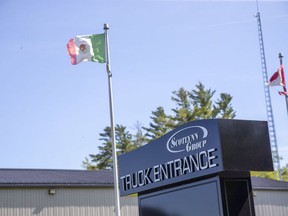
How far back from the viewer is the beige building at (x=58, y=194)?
→ 27062mm

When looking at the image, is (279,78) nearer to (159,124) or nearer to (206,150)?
Result: (206,150)

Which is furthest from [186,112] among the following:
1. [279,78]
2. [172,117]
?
[279,78]

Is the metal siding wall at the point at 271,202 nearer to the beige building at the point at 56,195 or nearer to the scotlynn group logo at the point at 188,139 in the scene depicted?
the beige building at the point at 56,195

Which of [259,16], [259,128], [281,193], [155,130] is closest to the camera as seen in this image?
[259,128]

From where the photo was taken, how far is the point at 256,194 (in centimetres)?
3328

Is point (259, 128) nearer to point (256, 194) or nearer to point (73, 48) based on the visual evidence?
point (73, 48)

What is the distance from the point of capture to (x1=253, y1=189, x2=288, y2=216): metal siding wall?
3321 centimetres

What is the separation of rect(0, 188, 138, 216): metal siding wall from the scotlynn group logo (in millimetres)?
16084

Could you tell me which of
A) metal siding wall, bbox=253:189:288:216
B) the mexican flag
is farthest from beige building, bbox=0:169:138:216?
the mexican flag

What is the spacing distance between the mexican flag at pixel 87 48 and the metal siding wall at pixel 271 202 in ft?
59.3

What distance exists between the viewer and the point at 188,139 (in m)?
12.0

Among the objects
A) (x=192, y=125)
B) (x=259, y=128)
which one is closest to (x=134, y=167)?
(x=192, y=125)

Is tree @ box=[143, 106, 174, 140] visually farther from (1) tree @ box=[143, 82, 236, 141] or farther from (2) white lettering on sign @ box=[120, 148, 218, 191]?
(2) white lettering on sign @ box=[120, 148, 218, 191]

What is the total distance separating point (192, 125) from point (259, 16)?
29870mm
